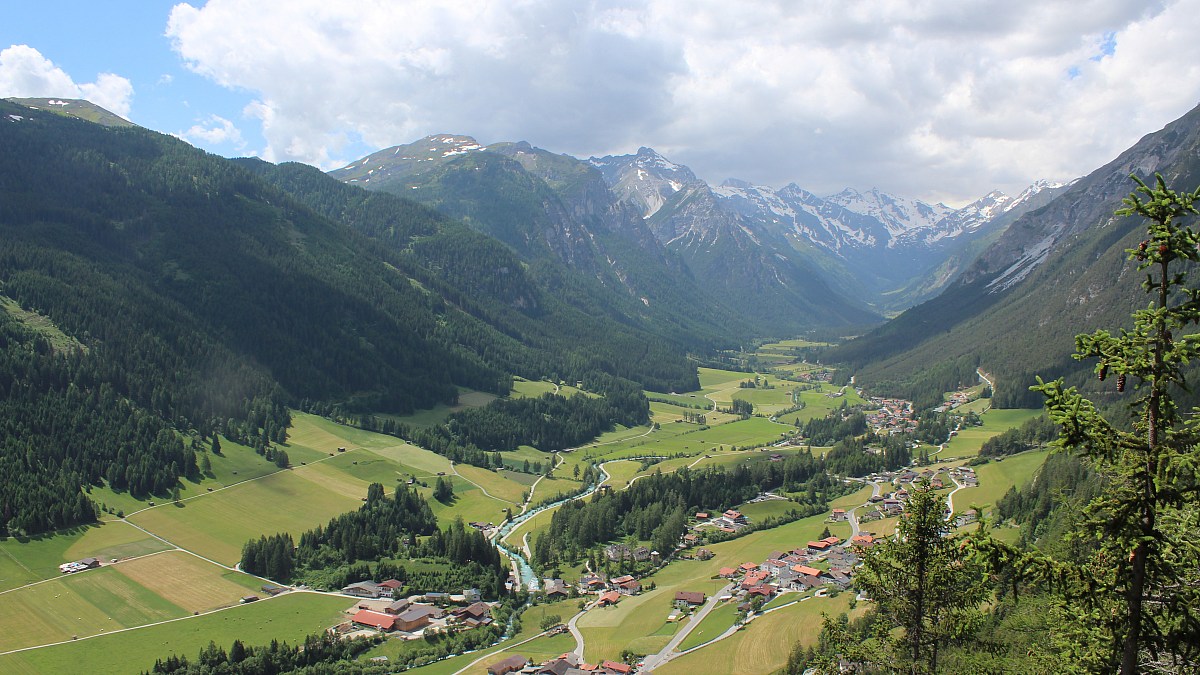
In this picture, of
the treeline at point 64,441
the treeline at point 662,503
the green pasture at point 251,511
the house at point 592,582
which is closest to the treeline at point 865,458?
the treeline at point 662,503

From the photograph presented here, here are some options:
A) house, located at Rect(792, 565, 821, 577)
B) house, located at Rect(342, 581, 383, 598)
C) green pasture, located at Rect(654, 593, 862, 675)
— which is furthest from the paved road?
house, located at Rect(342, 581, 383, 598)

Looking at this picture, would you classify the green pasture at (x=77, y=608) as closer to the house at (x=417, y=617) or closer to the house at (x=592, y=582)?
the house at (x=417, y=617)

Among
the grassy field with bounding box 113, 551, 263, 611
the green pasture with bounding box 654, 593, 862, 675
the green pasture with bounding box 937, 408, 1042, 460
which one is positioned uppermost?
the green pasture with bounding box 937, 408, 1042, 460

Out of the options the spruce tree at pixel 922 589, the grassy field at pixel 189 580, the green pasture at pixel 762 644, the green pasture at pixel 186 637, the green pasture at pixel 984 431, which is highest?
the spruce tree at pixel 922 589

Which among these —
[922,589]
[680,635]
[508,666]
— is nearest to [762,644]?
[680,635]

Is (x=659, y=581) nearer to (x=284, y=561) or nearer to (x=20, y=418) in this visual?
(x=284, y=561)

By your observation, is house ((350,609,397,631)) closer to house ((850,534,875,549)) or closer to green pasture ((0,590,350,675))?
green pasture ((0,590,350,675))
